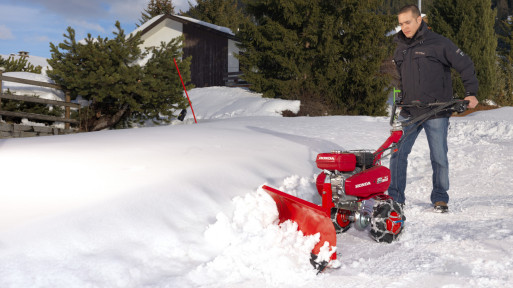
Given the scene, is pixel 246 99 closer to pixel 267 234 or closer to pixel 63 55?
pixel 63 55

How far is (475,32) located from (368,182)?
20548 millimetres

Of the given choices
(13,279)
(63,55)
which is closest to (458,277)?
(13,279)

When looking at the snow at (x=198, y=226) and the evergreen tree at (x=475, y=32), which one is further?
the evergreen tree at (x=475, y=32)

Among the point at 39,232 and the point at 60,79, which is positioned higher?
the point at 60,79

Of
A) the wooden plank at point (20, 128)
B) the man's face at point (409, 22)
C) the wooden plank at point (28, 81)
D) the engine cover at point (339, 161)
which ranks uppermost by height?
the man's face at point (409, 22)

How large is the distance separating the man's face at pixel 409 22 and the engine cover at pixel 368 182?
1758mm

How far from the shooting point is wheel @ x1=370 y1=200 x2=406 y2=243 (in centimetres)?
424

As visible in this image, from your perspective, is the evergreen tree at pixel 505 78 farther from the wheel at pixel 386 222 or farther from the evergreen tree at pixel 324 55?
the wheel at pixel 386 222

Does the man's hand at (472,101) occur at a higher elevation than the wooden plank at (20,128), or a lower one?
higher

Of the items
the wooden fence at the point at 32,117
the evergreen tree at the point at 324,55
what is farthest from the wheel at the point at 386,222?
the evergreen tree at the point at 324,55

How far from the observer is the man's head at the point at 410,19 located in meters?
5.18

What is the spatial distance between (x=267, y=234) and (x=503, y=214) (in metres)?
2.74

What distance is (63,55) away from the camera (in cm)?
1287

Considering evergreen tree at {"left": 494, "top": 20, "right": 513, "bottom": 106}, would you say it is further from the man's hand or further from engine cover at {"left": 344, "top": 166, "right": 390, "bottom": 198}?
engine cover at {"left": 344, "top": 166, "right": 390, "bottom": 198}
